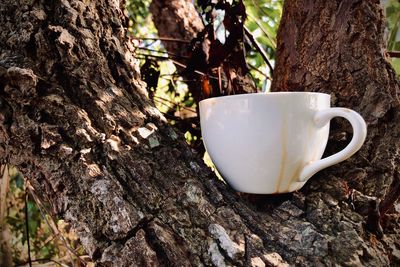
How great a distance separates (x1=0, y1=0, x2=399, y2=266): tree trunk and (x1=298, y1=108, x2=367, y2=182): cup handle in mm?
48

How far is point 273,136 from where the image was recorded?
47 cm

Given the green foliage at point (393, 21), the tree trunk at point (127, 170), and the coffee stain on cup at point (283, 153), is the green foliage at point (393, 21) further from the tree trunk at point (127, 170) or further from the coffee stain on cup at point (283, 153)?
the coffee stain on cup at point (283, 153)

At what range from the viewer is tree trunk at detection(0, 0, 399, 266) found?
44 centimetres

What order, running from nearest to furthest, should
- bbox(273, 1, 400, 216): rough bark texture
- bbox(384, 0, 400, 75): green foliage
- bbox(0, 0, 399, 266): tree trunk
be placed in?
1. bbox(0, 0, 399, 266): tree trunk
2. bbox(273, 1, 400, 216): rough bark texture
3. bbox(384, 0, 400, 75): green foliage

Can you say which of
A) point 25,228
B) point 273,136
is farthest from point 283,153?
point 25,228

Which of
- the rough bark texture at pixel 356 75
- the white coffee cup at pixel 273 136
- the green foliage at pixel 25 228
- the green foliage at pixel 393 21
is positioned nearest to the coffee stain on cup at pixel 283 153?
the white coffee cup at pixel 273 136

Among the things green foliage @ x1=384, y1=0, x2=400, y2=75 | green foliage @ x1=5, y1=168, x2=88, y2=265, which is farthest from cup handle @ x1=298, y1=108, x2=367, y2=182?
green foliage @ x1=5, y1=168, x2=88, y2=265

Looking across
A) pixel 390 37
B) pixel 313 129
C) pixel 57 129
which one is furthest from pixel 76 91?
pixel 390 37

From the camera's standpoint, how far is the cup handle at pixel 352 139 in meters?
0.47

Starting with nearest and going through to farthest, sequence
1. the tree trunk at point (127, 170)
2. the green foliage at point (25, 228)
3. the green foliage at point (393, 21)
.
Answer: the tree trunk at point (127, 170) < the green foliage at point (393, 21) < the green foliage at point (25, 228)

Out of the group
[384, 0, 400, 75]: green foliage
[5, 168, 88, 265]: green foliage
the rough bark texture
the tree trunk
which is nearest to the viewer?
the tree trunk

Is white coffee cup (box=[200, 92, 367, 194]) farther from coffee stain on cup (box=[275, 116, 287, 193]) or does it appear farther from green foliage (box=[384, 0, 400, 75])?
green foliage (box=[384, 0, 400, 75])

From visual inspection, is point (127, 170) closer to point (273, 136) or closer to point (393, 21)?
point (273, 136)

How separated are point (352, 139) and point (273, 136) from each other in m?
0.10
